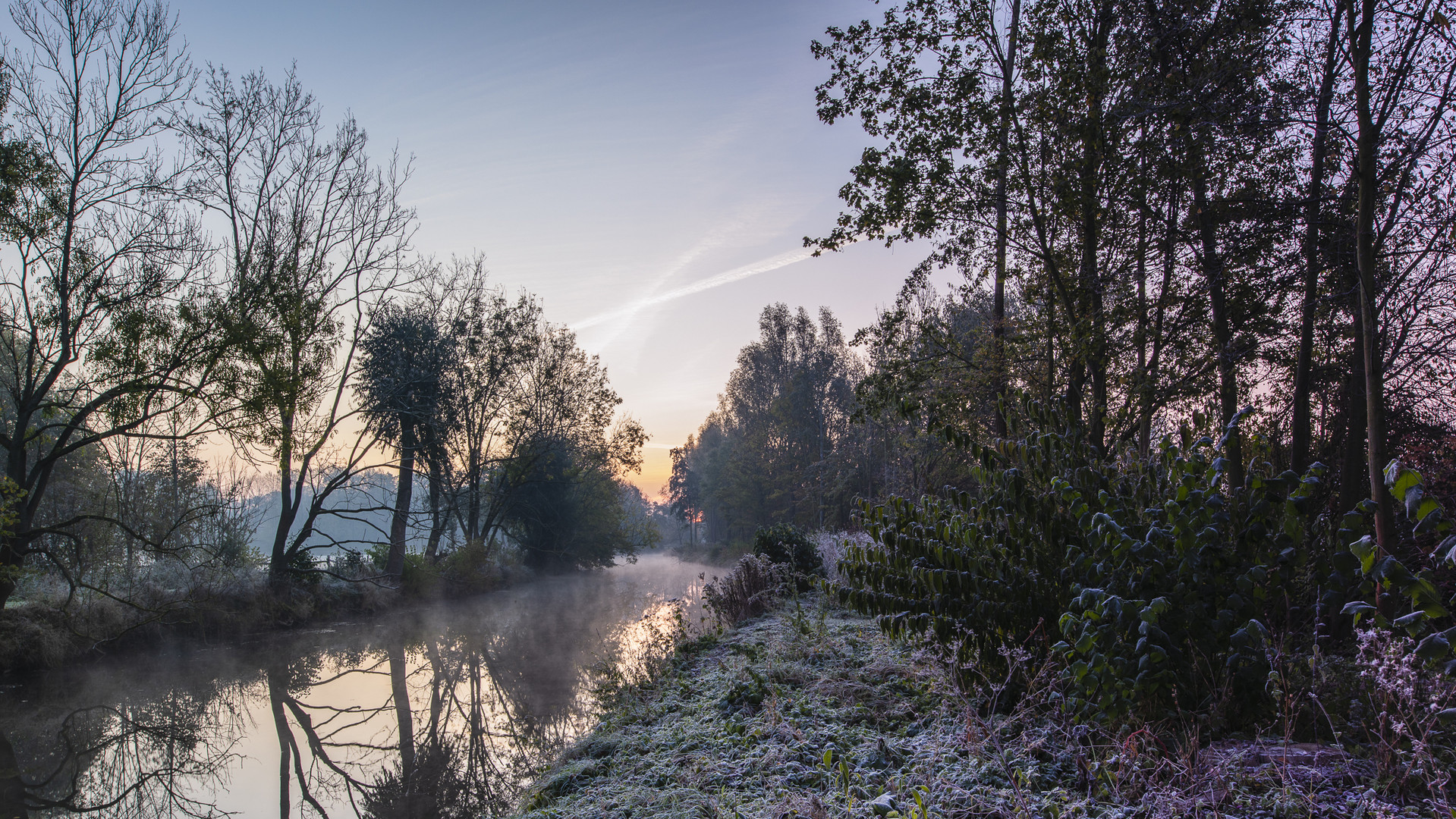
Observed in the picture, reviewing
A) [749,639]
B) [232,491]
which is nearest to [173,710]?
[749,639]

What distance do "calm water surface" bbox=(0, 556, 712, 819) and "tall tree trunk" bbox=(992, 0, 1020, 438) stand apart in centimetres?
684

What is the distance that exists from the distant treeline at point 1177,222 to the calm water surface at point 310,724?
18.4ft

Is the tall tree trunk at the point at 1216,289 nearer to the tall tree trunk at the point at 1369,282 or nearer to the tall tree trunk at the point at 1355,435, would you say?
the tall tree trunk at the point at 1355,435

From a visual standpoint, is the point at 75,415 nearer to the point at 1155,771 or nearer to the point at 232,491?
the point at 232,491

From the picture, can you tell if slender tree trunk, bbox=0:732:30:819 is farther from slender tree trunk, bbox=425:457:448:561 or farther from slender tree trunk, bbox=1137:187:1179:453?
slender tree trunk, bbox=425:457:448:561

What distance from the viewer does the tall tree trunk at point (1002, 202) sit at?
910cm

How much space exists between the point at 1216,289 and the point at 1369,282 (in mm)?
3666

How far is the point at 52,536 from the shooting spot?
1551 cm

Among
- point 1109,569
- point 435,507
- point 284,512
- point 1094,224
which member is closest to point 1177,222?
point 1094,224

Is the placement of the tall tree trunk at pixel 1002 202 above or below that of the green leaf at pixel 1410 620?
above

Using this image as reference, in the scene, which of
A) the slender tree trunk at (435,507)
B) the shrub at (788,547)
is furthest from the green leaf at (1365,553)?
the slender tree trunk at (435,507)

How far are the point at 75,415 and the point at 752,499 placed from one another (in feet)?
98.8

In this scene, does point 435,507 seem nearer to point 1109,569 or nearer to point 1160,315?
point 1160,315

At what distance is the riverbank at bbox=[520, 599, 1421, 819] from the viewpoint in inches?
106
